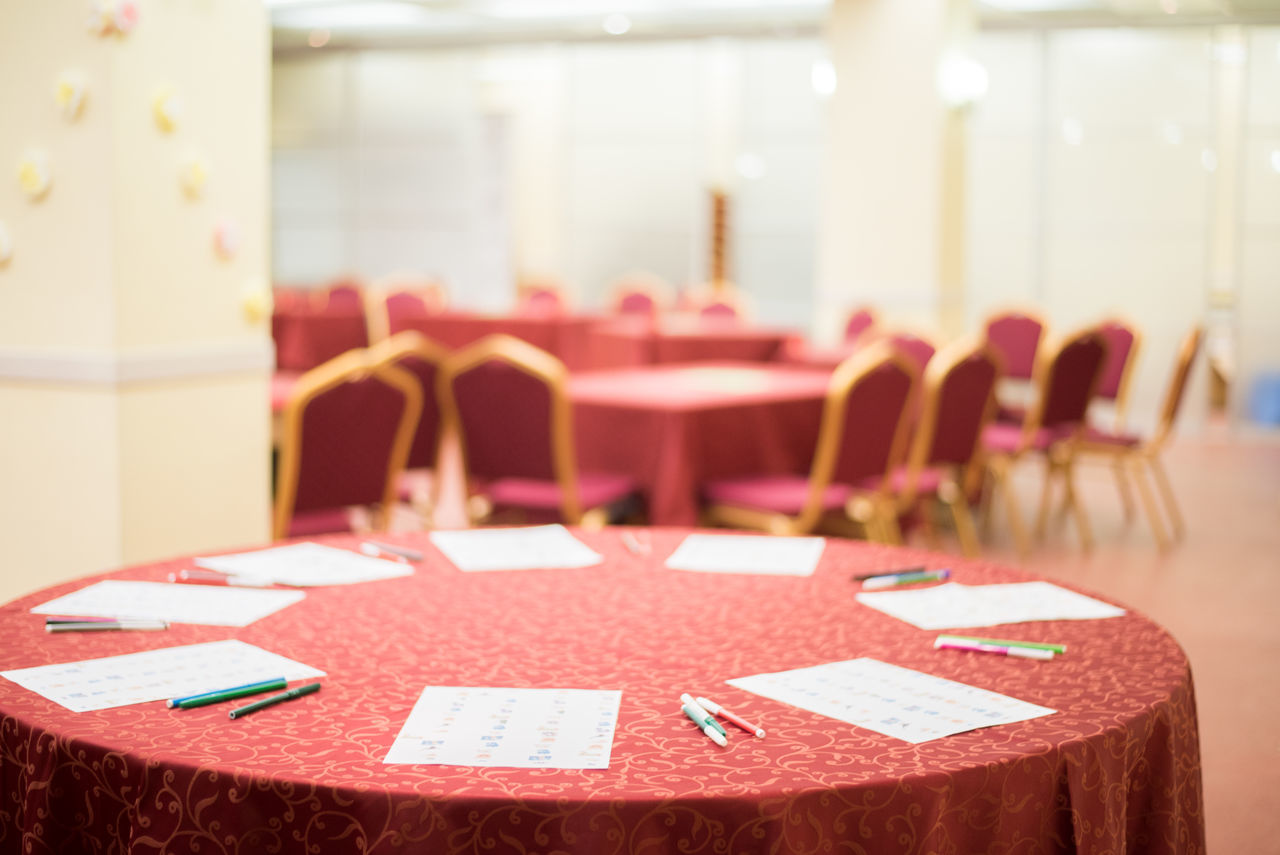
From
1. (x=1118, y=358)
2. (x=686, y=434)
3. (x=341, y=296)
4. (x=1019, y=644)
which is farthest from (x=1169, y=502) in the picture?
(x=341, y=296)

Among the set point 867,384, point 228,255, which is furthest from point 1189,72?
point 228,255

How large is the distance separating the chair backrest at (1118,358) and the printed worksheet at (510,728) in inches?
236

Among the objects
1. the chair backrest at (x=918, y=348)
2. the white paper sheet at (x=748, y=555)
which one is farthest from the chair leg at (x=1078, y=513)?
the white paper sheet at (x=748, y=555)

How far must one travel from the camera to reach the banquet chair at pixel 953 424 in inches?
193

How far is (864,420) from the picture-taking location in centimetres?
457

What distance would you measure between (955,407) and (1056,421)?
127 centimetres

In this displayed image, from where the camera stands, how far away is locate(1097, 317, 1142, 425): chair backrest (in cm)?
696

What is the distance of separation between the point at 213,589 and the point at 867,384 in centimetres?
288

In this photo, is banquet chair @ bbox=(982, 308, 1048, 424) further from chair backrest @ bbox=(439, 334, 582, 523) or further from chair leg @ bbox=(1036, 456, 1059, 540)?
chair backrest @ bbox=(439, 334, 582, 523)

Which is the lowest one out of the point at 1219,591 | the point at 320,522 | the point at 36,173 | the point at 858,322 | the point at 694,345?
the point at 1219,591

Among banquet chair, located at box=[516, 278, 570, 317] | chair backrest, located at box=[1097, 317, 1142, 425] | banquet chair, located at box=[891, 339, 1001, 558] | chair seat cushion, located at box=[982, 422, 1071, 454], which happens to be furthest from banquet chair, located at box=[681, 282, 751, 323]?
banquet chair, located at box=[891, 339, 1001, 558]

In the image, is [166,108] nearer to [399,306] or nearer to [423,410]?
[423,410]

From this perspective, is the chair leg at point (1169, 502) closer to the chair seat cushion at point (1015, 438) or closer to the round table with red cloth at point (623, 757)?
the chair seat cushion at point (1015, 438)

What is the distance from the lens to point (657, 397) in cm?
491
